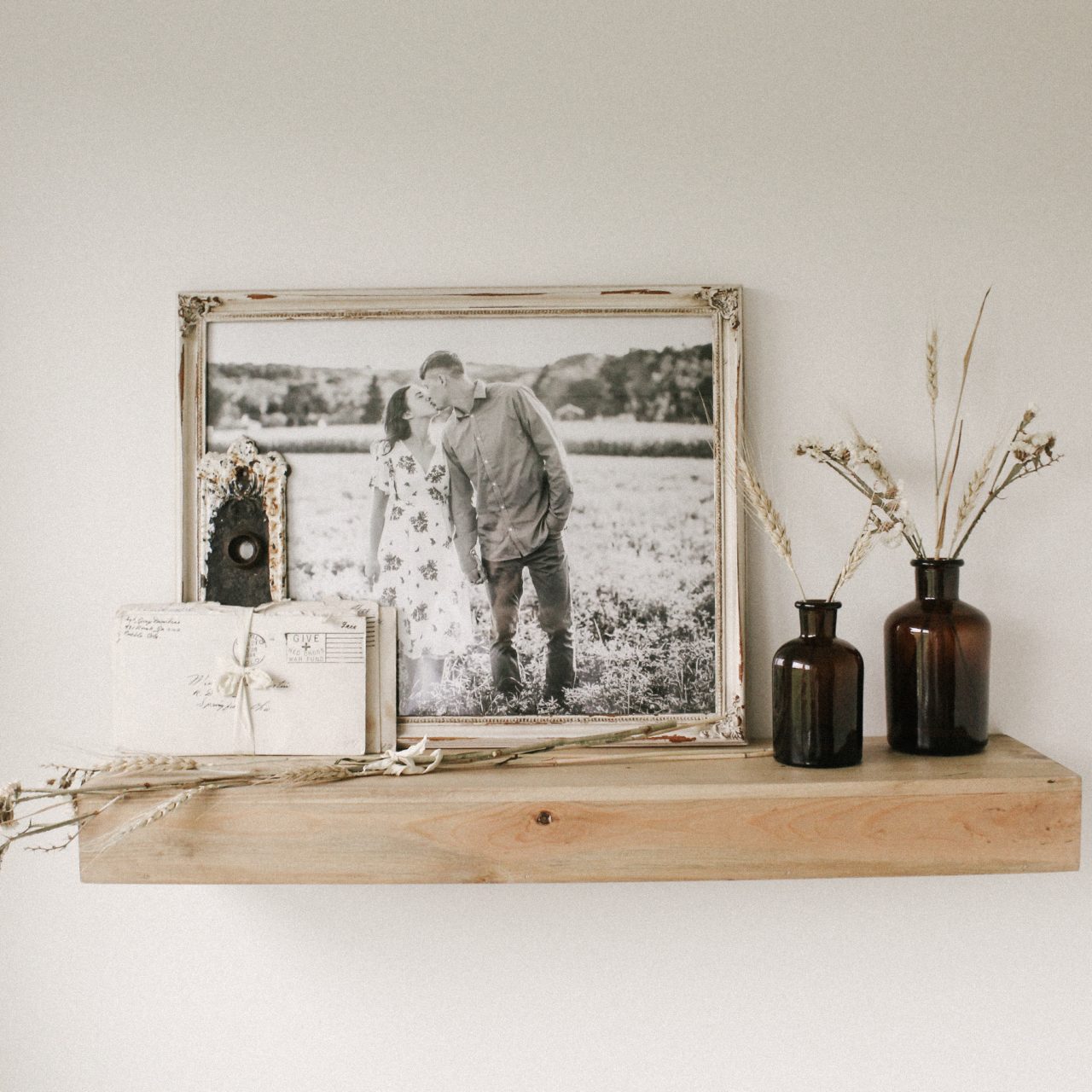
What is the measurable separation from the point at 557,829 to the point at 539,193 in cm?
72

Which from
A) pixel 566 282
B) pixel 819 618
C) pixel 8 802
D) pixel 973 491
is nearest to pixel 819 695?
pixel 819 618

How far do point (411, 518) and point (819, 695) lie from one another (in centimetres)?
50

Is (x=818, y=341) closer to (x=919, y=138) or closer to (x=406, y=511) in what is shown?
(x=919, y=138)

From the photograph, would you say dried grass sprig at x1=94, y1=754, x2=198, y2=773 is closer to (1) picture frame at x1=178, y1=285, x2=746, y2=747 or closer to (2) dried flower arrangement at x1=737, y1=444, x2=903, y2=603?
(1) picture frame at x1=178, y1=285, x2=746, y2=747

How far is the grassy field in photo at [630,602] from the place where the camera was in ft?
3.45

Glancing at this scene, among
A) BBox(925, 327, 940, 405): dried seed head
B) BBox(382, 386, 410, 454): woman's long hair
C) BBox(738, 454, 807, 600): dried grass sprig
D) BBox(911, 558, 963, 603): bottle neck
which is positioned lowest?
BBox(911, 558, 963, 603): bottle neck

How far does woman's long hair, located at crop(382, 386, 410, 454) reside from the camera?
1.06 meters

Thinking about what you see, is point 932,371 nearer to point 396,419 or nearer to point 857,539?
point 857,539

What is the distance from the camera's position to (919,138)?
3.51ft

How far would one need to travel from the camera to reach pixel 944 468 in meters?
1.07

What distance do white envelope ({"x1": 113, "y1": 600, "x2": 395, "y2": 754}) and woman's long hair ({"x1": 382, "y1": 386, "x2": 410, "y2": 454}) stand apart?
8.2 inches

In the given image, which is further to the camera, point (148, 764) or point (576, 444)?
point (576, 444)

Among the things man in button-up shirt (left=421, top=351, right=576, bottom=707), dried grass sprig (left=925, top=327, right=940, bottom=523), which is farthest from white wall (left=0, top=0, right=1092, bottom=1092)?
man in button-up shirt (left=421, top=351, right=576, bottom=707)

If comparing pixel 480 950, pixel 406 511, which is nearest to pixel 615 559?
pixel 406 511
